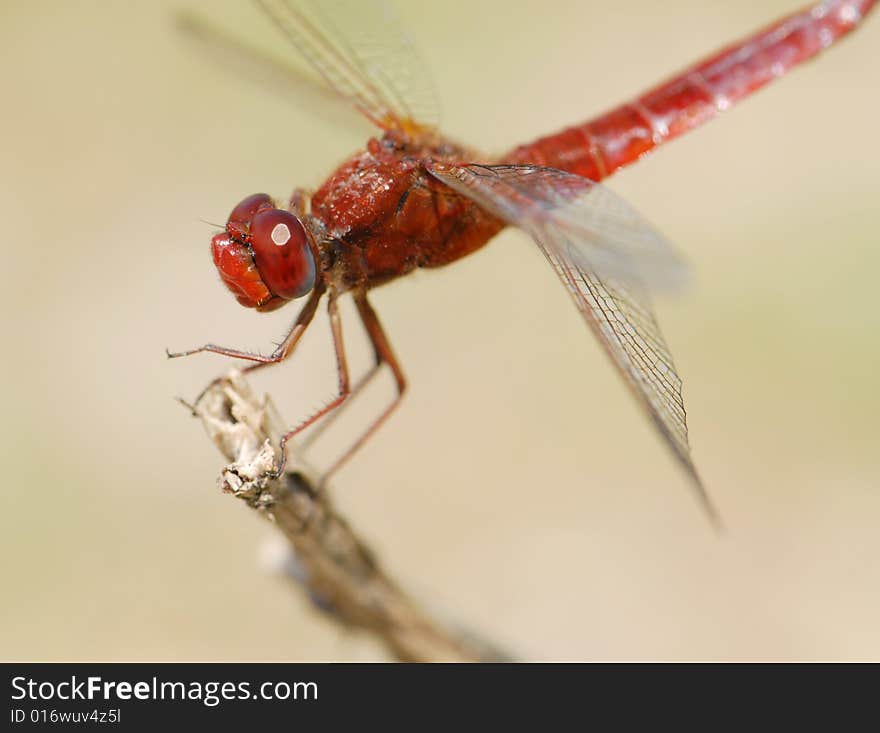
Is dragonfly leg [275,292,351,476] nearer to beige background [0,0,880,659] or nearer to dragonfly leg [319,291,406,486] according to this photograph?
dragonfly leg [319,291,406,486]

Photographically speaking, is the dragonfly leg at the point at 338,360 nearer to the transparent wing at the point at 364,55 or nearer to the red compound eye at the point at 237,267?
the red compound eye at the point at 237,267

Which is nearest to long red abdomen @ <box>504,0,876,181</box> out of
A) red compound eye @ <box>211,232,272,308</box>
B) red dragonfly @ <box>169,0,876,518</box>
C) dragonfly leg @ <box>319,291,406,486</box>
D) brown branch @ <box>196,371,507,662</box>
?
red dragonfly @ <box>169,0,876,518</box>

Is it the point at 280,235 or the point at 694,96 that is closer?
the point at 280,235

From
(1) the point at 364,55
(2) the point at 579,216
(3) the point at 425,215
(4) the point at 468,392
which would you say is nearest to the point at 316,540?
(3) the point at 425,215

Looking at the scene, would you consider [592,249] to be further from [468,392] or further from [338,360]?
[468,392]

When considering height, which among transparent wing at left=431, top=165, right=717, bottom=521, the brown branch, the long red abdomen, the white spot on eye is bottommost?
the brown branch

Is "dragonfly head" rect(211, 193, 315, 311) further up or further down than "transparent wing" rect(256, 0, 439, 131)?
further down

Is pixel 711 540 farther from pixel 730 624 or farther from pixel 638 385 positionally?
pixel 638 385
